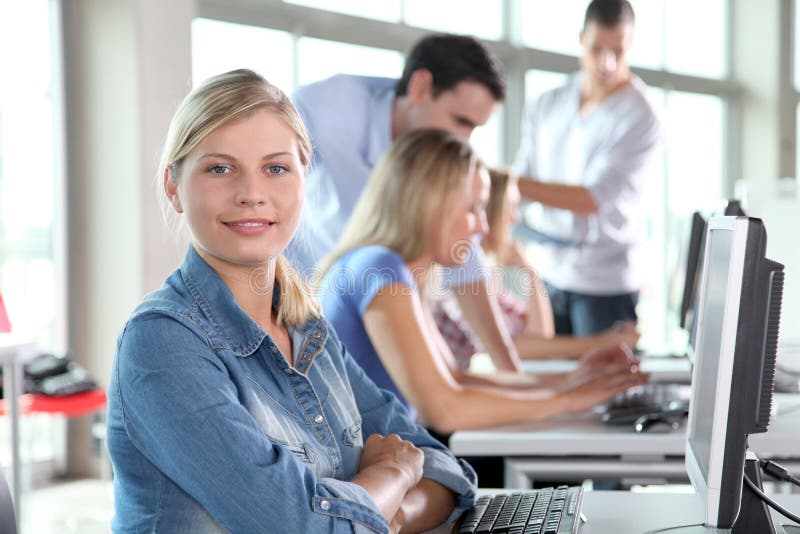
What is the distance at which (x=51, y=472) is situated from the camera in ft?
14.2

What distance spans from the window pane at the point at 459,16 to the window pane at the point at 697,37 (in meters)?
2.09

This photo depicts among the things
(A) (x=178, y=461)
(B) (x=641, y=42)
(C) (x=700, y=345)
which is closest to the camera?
(A) (x=178, y=461)

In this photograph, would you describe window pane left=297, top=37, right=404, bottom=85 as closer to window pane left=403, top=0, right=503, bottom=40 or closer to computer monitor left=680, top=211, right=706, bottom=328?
window pane left=403, top=0, right=503, bottom=40

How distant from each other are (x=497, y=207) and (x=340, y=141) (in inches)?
19.8

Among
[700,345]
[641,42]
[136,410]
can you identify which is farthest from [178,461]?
[641,42]

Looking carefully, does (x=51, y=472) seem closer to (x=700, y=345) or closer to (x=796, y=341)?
(x=796, y=341)

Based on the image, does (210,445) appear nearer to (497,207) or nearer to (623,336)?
(497,207)

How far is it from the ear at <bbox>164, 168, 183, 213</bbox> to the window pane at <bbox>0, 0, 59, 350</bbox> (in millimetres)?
3153

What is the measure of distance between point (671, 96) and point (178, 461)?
22.6ft

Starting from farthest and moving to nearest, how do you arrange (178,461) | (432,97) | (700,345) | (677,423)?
1. (432,97)
2. (677,423)
3. (700,345)
4. (178,461)

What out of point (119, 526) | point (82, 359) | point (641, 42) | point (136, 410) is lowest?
point (82, 359)

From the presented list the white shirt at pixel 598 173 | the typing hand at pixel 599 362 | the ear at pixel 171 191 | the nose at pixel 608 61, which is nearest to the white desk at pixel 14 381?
the typing hand at pixel 599 362

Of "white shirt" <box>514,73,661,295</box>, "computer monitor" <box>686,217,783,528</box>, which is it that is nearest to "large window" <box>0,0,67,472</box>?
"white shirt" <box>514,73,661,295</box>

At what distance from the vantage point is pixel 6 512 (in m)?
1.10
